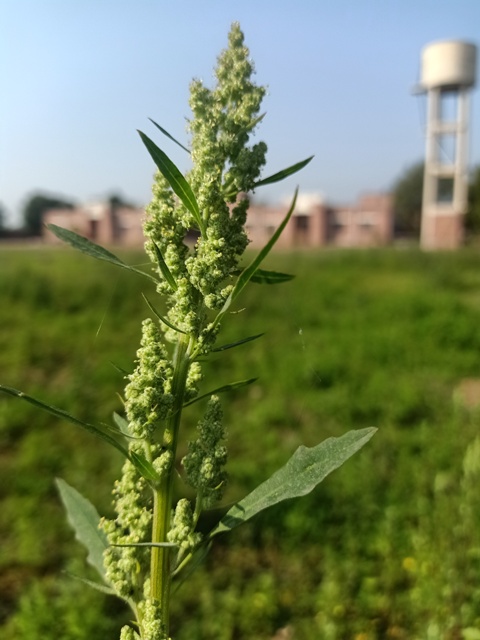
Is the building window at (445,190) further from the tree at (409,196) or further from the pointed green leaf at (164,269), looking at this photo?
the pointed green leaf at (164,269)

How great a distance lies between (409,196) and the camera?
117ft

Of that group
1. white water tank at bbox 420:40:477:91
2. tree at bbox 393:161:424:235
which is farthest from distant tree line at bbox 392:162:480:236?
white water tank at bbox 420:40:477:91

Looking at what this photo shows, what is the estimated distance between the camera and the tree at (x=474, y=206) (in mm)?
25334

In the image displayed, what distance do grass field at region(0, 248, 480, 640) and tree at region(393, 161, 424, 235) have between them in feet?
93.7

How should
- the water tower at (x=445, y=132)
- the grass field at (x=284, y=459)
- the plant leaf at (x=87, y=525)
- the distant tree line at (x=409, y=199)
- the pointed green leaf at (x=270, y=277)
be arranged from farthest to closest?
the distant tree line at (x=409, y=199), the water tower at (x=445, y=132), the grass field at (x=284, y=459), the plant leaf at (x=87, y=525), the pointed green leaf at (x=270, y=277)

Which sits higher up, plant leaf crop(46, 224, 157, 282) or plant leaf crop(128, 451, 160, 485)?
plant leaf crop(46, 224, 157, 282)

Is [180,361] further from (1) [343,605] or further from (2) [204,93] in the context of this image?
(1) [343,605]

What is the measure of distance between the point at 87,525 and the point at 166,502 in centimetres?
30

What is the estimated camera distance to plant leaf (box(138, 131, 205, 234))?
2.26 feet

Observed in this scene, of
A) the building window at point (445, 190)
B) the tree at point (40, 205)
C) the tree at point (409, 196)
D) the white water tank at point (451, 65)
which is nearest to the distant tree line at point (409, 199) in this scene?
the tree at point (409, 196)

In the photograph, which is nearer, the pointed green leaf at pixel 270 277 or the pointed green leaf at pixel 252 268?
the pointed green leaf at pixel 252 268

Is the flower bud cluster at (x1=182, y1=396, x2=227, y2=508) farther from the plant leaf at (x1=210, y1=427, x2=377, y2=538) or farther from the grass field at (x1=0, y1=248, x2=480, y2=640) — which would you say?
the grass field at (x1=0, y1=248, x2=480, y2=640)

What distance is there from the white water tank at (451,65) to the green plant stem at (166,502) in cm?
2643

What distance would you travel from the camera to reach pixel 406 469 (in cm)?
366
